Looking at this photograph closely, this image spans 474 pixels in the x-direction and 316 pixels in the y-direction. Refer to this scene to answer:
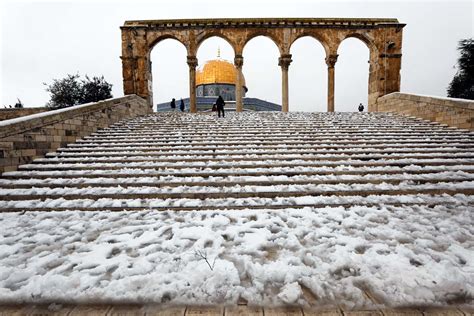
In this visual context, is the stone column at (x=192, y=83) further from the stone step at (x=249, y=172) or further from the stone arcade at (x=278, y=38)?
the stone step at (x=249, y=172)

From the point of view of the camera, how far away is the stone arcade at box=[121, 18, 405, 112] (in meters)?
15.0

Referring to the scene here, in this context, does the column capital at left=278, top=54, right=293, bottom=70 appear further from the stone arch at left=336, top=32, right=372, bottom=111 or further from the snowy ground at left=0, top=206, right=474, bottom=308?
the snowy ground at left=0, top=206, right=474, bottom=308

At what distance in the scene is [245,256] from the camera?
7.57 feet

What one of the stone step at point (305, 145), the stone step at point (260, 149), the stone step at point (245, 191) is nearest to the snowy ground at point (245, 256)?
the stone step at point (245, 191)

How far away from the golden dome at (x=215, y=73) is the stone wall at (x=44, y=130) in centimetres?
2603

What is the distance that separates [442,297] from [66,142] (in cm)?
776

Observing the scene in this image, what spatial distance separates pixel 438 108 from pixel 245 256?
9643mm

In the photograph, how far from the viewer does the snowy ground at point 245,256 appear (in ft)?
6.08

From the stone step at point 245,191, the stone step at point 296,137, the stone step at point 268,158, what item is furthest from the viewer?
the stone step at point 296,137

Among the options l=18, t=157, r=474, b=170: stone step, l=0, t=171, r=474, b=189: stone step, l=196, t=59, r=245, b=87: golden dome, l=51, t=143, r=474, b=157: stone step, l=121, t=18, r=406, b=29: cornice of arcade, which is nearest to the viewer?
l=0, t=171, r=474, b=189: stone step

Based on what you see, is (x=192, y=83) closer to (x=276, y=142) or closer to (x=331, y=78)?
(x=331, y=78)

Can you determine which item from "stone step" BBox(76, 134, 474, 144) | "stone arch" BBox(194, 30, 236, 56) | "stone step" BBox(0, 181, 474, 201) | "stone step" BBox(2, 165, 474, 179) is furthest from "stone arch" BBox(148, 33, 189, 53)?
"stone step" BBox(0, 181, 474, 201)

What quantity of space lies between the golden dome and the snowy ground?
3230cm

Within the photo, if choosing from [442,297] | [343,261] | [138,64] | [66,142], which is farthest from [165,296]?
[138,64]
